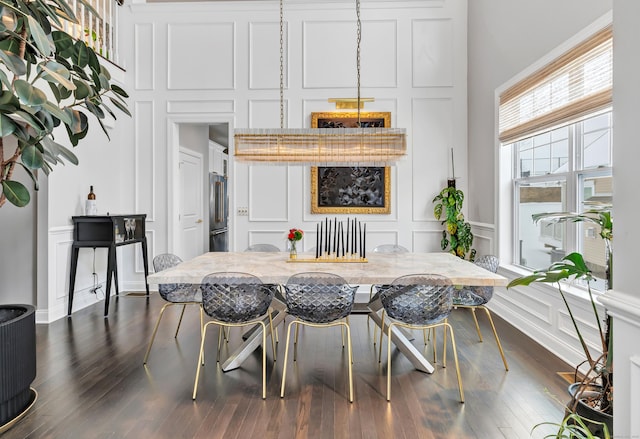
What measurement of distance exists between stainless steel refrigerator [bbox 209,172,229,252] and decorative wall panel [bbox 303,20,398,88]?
3279 mm

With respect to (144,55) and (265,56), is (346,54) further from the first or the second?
(144,55)

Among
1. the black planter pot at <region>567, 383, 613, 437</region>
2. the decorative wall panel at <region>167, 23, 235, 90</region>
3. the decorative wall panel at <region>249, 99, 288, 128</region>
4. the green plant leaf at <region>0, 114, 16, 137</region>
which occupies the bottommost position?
the black planter pot at <region>567, 383, 613, 437</region>

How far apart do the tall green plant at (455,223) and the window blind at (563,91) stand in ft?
3.48

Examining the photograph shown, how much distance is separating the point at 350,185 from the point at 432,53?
2.14 meters

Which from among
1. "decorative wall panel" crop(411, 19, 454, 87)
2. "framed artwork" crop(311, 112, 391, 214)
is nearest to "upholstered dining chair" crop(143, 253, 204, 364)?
"framed artwork" crop(311, 112, 391, 214)

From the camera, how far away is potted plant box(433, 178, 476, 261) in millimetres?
4934

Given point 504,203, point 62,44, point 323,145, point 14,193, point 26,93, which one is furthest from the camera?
point 504,203

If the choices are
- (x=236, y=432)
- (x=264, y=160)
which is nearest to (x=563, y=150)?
(x=264, y=160)

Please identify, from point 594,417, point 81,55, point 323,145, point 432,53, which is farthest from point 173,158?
point 594,417

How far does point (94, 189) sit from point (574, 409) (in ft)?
17.2

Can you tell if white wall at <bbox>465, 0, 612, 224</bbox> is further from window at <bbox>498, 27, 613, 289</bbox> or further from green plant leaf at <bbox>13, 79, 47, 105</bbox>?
green plant leaf at <bbox>13, 79, 47, 105</bbox>

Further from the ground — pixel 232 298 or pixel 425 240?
pixel 425 240

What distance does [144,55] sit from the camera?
5.48m

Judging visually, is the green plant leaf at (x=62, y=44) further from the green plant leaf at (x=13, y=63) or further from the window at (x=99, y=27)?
the window at (x=99, y=27)
